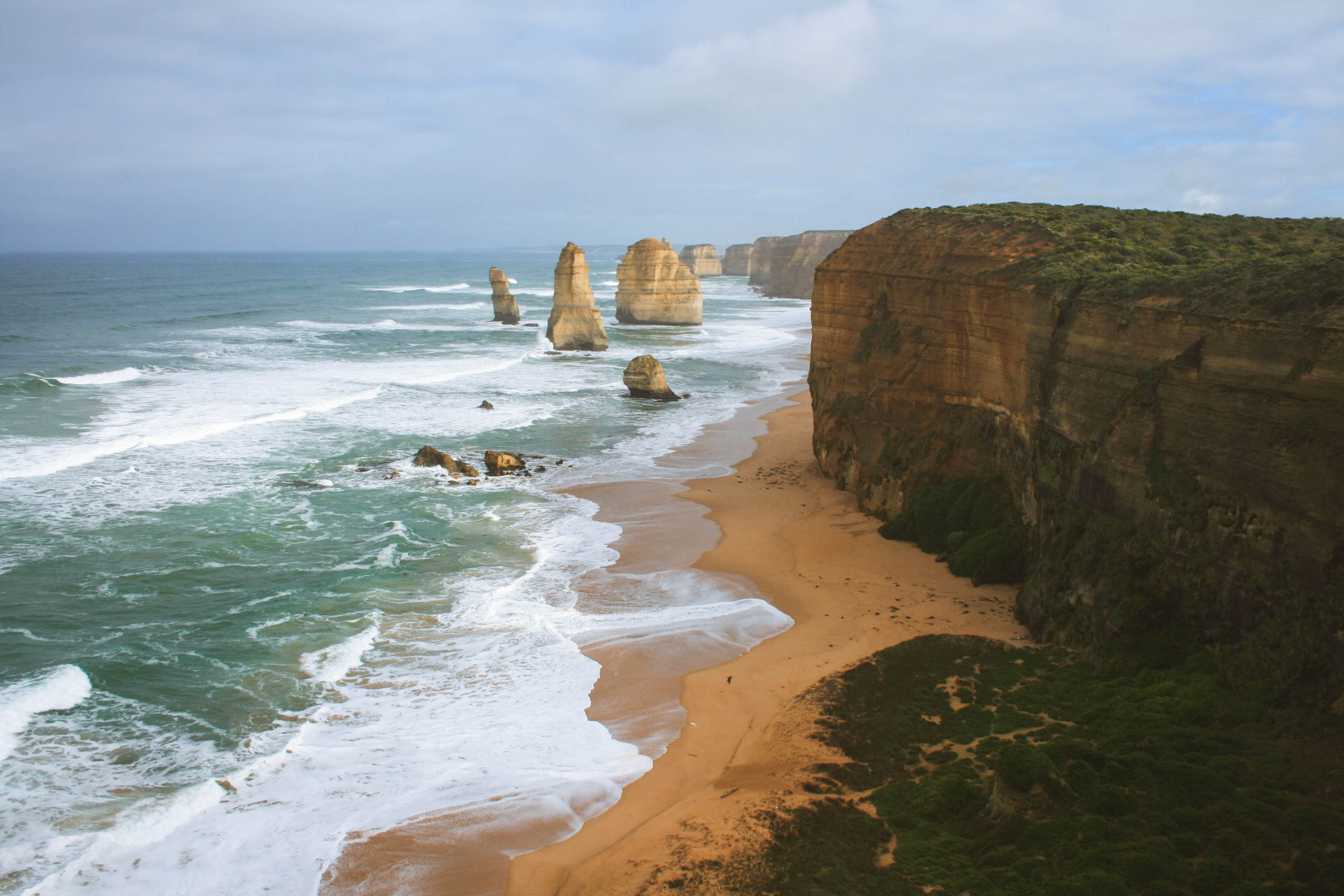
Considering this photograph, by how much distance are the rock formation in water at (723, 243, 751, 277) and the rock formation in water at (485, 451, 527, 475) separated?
134 m

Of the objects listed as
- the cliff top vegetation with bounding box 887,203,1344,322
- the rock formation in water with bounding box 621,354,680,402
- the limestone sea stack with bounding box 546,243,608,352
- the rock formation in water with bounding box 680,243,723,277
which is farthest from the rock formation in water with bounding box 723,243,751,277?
the cliff top vegetation with bounding box 887,203,1344,322

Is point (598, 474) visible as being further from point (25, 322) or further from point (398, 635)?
point (25, 322)

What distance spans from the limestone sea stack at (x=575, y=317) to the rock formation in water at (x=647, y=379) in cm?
1518

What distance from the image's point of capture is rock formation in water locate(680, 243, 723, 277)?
15138 cm

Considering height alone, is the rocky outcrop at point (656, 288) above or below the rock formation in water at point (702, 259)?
below

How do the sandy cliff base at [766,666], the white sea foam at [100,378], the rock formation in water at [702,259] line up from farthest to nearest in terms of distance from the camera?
the rock formation in water at [702,259], the white sea foam at [100,378], the sandy cliff base at [766,666]

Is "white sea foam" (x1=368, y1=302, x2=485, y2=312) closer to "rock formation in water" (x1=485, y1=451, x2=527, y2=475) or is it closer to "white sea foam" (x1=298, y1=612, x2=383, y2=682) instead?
"rock formation in water" (x1=485, y1=451, x2=527, y2=475)

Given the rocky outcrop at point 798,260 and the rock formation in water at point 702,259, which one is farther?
the rock formation in water at point 702,259

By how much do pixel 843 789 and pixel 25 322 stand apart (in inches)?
2908

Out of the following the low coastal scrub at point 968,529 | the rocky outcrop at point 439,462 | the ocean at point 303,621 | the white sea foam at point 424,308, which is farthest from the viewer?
the white sea foam at point 424,308

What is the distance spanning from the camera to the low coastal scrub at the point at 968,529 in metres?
16.1

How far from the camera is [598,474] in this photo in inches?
1032

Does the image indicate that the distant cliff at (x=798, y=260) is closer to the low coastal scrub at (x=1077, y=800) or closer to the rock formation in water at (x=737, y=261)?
the rock formation in water at (x=737, y=261)

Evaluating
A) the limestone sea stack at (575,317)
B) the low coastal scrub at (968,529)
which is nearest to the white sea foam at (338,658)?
the low coastal scrub at (968,529)
